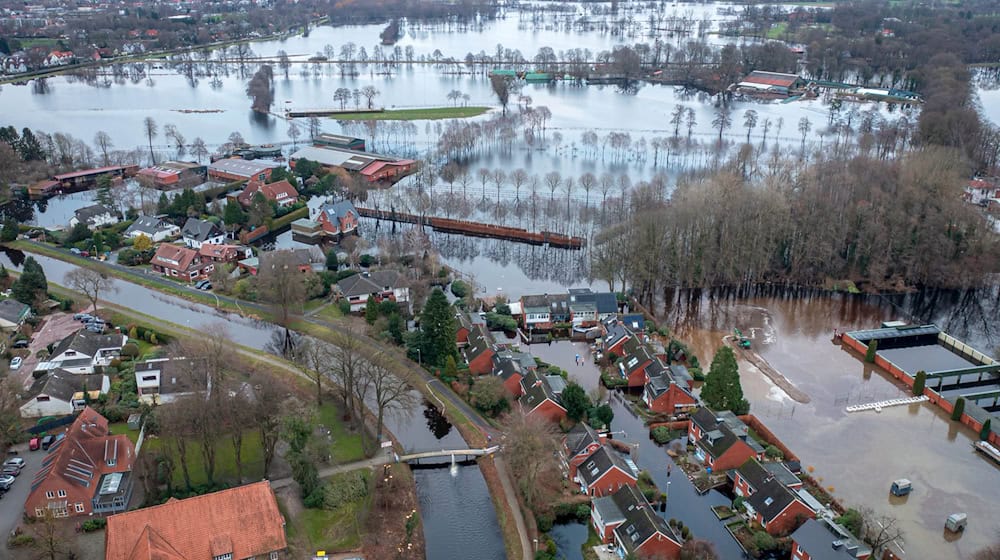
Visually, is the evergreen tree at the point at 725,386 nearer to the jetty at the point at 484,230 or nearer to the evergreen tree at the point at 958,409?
the evergreen tree at the point at 958,409

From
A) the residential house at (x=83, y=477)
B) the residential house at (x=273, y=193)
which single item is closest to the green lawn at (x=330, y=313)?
the residential house at (x=83, y=477)

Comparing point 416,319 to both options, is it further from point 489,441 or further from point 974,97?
point 974,97

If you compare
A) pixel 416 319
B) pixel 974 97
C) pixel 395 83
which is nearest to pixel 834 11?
pixel 974 97

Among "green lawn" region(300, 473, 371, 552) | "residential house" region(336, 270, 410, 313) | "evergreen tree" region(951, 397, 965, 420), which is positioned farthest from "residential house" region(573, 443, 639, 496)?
"residential house" region(336, 270, 410, 313)

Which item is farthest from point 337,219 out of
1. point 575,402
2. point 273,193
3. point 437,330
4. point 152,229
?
point 575,402

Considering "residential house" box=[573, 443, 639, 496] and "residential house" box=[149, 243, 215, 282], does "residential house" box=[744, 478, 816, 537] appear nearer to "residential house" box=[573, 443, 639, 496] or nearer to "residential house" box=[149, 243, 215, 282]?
"residential house" box=[573, 443, 639, 496]

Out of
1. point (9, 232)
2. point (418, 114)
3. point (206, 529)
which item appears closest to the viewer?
point (206, 529)

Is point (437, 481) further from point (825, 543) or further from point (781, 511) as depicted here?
point (825, 543)
